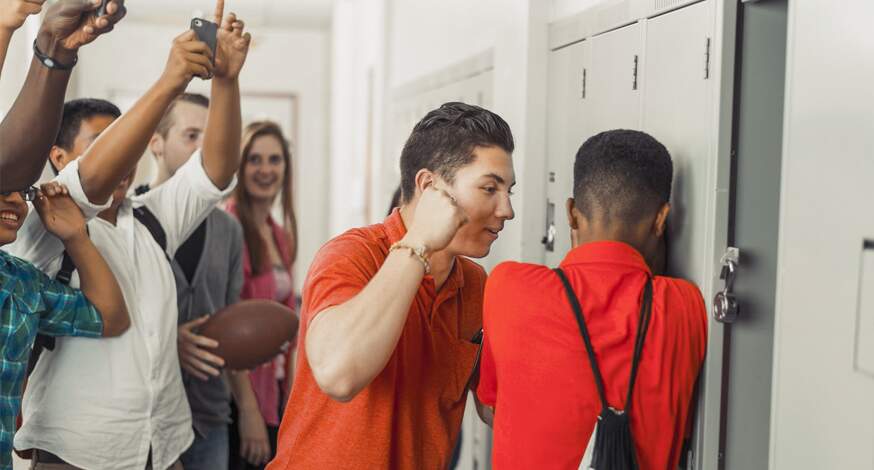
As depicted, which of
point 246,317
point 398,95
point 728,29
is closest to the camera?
point 728,29

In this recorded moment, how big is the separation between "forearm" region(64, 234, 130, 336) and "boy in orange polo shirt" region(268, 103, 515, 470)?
57 cm

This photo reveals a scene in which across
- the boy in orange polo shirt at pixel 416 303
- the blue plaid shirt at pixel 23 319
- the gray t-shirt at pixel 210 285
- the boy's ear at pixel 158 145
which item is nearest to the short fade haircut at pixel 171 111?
the boy's ear at pixel 158 145

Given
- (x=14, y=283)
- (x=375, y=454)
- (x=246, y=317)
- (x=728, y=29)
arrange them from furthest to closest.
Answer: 1. (x=246, y=317)
2. (x=14, y=283)
3. (x=728, y=29)
4. (x=375, y=454)

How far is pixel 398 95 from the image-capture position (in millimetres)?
4527

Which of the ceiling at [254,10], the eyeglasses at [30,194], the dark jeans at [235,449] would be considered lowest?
the dark jeans at [235,449]

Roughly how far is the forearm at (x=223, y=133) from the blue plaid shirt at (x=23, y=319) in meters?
0.51

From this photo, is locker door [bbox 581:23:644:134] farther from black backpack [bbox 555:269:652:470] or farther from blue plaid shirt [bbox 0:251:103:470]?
blue plaid shirt [bbox 0:251:103:470]

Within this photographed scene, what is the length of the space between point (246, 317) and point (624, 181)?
1268 millimetres

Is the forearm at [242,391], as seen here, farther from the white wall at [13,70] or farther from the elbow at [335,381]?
the white wall at [13,70]

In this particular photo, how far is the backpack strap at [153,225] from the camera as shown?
7.17 feet

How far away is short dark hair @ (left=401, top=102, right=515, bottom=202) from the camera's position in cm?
155

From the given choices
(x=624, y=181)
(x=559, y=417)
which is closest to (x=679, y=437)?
(x=559, y=417)

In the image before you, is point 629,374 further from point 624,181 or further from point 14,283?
point 14,283

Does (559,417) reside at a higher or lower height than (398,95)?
lower
